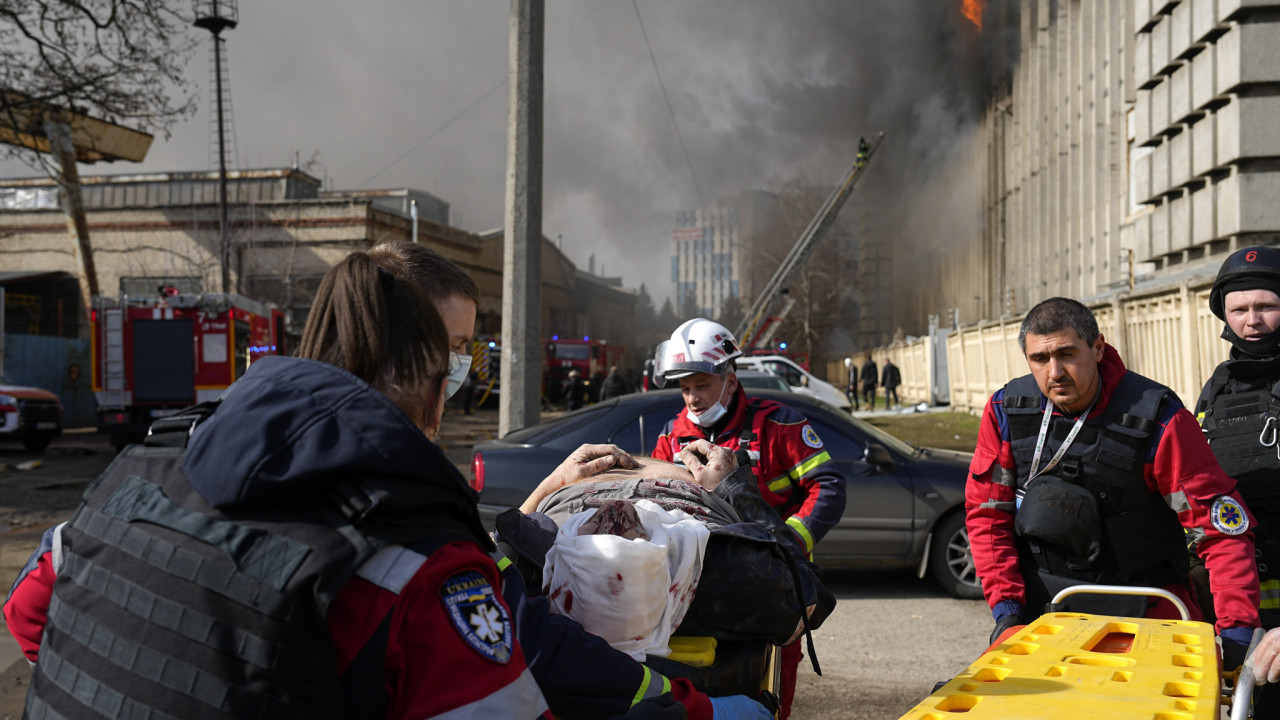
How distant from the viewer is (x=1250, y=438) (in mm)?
Result: 3025

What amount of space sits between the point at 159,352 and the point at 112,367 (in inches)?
32.3

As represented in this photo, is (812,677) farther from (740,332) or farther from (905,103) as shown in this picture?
(905,103)

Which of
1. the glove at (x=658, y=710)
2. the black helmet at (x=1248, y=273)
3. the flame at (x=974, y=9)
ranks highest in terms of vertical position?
the flame at (x=974, y=9)

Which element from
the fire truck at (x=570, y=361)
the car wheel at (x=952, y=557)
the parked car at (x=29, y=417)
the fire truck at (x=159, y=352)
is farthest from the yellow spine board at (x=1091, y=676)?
the fire truck at (x=570, y=361)

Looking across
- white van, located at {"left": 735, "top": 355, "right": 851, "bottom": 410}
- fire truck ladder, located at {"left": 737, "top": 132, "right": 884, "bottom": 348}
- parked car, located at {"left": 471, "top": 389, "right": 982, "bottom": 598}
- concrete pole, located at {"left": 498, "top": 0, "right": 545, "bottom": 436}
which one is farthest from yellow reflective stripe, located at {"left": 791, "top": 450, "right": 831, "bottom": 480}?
fire truck ladder, located at {"left": 737, "top": 132, "right": 884, "bottom": 348}

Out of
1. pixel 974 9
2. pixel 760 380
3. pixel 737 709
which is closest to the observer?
pixel 737 709

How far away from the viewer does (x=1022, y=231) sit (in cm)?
2862

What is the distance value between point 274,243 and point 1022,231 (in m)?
26.6

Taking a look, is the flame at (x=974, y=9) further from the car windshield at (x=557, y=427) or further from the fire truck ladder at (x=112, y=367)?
the car windshield at (x=557, y=427)

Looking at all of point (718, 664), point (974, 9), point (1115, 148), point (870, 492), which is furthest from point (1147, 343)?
point (974, 9)

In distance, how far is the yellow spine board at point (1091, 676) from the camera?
69.9 inches

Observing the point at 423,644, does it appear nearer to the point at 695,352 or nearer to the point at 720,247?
the point at 695,352

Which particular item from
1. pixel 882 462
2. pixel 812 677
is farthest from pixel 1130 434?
pixel 882 462

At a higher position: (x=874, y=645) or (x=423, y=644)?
(x=423, y=644)
